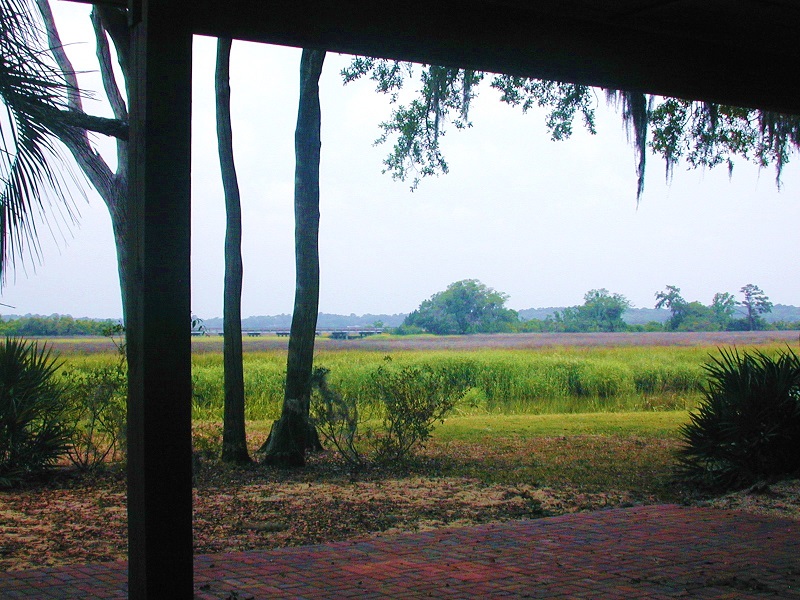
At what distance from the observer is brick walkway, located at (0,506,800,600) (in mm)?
4328

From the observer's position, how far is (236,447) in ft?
31.9

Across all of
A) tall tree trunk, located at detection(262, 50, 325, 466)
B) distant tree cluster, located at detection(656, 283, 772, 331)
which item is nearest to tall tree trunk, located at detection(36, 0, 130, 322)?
tall tree trunk, located at detection(262, 50, 325, 466)

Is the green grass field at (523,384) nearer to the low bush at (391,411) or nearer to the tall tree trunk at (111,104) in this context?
the low bush at (391,411)

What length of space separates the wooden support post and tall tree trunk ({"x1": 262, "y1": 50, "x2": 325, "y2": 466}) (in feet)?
21.5

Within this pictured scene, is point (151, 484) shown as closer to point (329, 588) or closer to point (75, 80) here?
point (329, 588)

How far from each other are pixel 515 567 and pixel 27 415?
5.46 meters

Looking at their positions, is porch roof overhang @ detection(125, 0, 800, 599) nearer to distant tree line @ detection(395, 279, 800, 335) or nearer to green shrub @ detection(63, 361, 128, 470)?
green shrub @ detection(63, 361, 128, 470)

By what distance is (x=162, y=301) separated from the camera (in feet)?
10.1

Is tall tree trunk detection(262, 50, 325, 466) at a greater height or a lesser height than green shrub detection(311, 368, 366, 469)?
greater

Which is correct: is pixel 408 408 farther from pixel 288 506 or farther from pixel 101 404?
pixel 101 404

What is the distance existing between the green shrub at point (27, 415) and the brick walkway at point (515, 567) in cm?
374

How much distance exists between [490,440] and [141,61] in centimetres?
935

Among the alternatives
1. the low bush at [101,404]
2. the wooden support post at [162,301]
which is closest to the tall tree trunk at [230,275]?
the low bush at [101,404]

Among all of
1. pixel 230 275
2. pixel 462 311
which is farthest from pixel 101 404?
pixel 462 311
